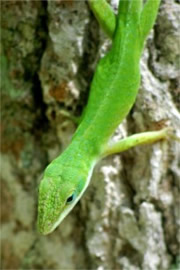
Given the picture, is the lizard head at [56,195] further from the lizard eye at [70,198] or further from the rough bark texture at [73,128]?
the rough bark texture at [73,128]

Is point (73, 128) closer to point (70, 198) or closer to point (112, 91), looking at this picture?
point (112, 91)

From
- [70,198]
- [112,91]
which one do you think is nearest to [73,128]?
[112,91]

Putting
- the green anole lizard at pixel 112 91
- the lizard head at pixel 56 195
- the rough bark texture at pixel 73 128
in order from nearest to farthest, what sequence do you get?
1. the lizard head at pixel 56 195
2. the green anole lizard at pixel 112 91
3. the rough bark texture at pixel 73 128

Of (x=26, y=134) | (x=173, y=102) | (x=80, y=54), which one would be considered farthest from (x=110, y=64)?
(x=26, y=134)

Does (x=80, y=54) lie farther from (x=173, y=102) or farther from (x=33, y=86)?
(x=173, y=102)

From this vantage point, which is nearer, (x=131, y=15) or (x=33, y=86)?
(x=131, y=15)

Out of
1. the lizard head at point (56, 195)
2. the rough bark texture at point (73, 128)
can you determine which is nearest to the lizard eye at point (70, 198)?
the lizard head at point (56, 195)
